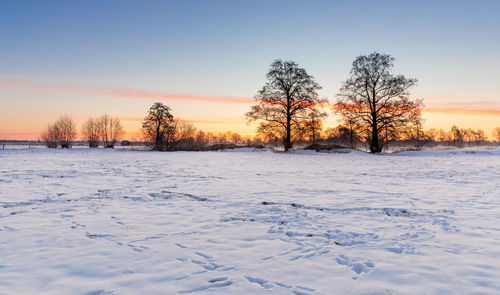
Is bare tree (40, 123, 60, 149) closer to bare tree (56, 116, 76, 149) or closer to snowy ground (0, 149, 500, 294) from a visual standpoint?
bare tree (56, 116, 76, 149)

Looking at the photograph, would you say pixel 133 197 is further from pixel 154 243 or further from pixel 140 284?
pixel 140 284

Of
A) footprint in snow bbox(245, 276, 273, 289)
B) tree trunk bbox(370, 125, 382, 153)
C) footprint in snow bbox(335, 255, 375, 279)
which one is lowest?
footprint in snow bbox(335, 255, 375, 279)

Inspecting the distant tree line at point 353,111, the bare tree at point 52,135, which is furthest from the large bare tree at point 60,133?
the distant tree line at point 353,111

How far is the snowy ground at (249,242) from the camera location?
9.21 ft

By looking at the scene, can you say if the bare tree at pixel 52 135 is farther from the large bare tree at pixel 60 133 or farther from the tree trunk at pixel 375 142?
the tree trunk at pixel 375 142

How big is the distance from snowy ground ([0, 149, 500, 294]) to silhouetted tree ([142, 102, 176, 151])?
111 ft

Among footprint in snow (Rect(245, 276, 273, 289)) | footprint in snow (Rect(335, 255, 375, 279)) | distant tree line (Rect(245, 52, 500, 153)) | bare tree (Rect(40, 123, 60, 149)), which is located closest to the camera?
footprint in snow (Rect(245, 276, 273, 289))

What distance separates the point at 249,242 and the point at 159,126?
1536 inches

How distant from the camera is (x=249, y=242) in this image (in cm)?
394

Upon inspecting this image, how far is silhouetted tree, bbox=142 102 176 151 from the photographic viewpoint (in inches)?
1591

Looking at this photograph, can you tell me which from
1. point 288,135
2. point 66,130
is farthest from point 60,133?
point 288,135

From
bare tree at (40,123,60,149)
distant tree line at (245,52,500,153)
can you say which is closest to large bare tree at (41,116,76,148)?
bare tree at (40,123,60,149)

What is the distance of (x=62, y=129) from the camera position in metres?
58.1

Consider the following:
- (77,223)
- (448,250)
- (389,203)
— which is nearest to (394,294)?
(448,250)
